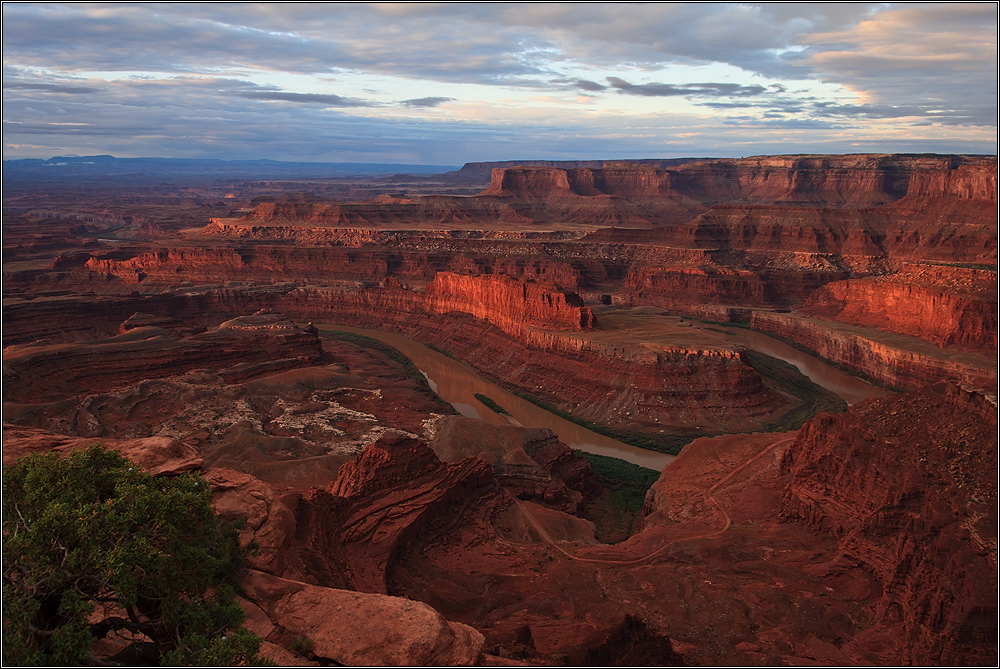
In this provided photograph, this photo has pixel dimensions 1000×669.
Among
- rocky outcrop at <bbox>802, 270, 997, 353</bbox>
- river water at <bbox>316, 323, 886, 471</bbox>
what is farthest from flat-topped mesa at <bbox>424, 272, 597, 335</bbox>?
rocky outcrop at <bbox>802, 270, 997, 353</bbox>

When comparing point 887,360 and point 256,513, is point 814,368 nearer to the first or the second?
point 887,360

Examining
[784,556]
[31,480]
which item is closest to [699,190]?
[784,556]

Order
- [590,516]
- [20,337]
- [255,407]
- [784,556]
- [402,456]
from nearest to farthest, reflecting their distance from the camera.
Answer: [784,556] → [402,456] → [590,516] → [255,407] → [20,337]

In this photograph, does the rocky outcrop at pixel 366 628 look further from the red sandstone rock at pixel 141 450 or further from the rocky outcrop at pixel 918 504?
the rocky outcrop at pixel 918 504

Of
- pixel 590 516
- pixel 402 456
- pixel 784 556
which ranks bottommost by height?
pixel 590 516

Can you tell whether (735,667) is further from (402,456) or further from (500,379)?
(500,379)

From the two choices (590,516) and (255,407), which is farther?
(255,407)

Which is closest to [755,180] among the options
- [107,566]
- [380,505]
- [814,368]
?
[814,368]
